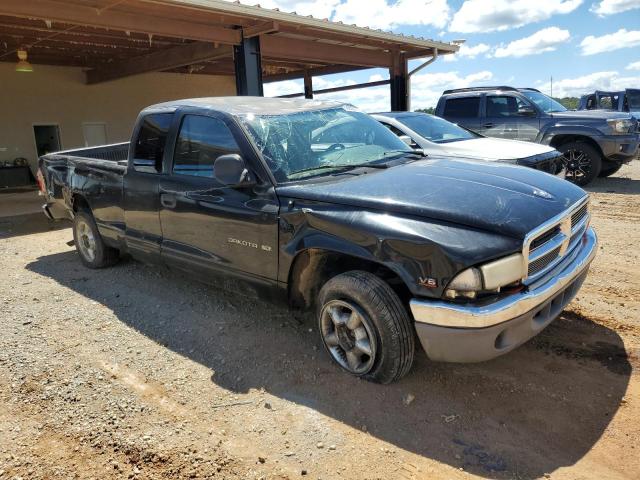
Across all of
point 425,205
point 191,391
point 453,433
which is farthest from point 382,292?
point 191,391

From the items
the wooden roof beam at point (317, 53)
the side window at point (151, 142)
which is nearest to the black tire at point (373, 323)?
the side window at point (151, 142)

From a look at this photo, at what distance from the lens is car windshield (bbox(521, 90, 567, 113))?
10.7 metres

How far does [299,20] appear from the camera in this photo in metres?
10.2

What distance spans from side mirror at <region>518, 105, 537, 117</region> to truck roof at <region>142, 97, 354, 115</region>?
7.30 m

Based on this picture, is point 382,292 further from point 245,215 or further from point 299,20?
point 299,20

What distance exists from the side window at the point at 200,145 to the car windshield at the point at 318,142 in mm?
226

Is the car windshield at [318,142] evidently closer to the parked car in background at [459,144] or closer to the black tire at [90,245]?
the parked car in background at [459,144]

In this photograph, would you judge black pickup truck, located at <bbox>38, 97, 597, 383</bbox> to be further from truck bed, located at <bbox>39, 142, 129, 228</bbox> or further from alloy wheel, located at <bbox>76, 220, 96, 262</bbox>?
alloy wheel, located at <bbox>76, 220, 96, 262</bbox>

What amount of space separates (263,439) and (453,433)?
103 cm

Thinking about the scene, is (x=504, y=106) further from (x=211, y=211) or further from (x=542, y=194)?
(x=211, y=211)

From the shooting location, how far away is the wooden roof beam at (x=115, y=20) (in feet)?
26.5

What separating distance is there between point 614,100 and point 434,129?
1307 centimetres

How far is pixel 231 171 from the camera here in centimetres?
345

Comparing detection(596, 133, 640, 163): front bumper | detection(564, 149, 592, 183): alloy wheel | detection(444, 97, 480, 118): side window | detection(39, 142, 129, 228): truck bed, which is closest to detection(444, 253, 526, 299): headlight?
detection(39, 142, 129, 228): truck bed
